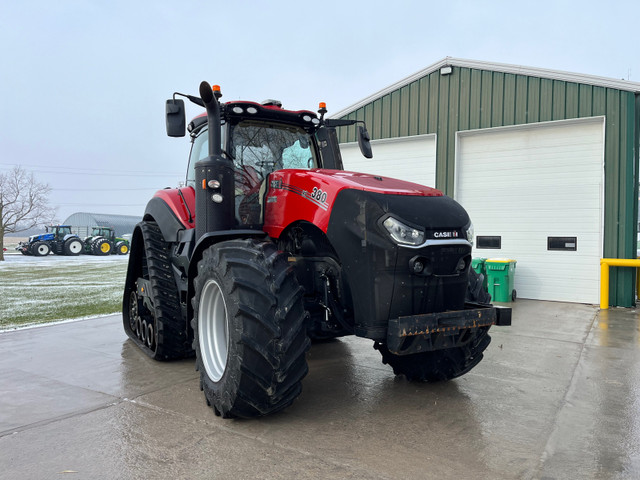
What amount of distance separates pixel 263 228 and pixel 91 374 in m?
2.28

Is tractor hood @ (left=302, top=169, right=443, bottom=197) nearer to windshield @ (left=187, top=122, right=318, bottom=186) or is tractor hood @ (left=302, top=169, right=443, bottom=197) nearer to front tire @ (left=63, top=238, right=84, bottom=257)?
windshield @ (left=187, top=122, right=318, bottom=186)

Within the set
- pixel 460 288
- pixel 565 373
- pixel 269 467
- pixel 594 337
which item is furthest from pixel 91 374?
pixel 594 337

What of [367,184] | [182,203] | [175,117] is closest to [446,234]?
[367,184]

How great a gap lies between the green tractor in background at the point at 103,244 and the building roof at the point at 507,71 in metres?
24.5

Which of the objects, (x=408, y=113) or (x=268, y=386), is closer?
(x=268, y=386)

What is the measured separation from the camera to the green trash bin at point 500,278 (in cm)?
969

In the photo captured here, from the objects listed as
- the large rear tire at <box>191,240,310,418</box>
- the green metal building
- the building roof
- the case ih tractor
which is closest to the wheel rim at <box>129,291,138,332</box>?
the case ih tractor

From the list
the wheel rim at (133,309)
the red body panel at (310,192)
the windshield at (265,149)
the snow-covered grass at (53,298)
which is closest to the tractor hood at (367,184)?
the red body panel at (310,192)

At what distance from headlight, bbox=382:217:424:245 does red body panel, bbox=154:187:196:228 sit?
2.36 m

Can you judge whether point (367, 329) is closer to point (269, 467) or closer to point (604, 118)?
point (269, 467)

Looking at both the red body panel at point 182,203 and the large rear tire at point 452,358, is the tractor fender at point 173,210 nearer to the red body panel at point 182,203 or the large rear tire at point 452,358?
the red body panel at point 182,203

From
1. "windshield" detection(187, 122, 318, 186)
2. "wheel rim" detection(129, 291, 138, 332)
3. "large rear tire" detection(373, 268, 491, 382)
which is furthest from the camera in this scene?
"wheel rim" detection(129, 291, 138, 332)

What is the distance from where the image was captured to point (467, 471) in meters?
2.81

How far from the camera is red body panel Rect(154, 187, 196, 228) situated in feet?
16.5
